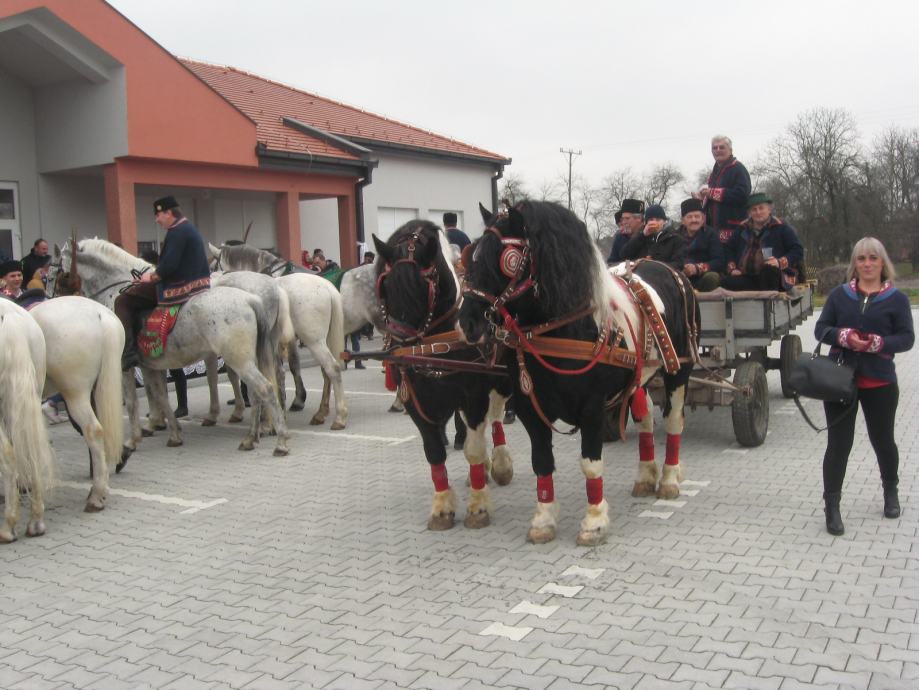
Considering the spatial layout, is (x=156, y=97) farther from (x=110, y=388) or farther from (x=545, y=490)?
(x=545, y=490)

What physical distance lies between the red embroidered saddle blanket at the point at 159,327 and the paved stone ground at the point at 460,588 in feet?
Result: 4.77

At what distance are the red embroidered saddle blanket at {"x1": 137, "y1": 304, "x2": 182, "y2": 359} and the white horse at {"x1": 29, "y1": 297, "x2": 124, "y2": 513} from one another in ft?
4.92

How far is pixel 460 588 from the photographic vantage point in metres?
4.53

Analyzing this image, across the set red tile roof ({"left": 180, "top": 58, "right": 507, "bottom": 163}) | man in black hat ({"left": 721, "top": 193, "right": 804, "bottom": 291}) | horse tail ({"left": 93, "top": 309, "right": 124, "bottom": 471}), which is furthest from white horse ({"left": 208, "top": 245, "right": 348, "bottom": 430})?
red tile roof ({"left": 180, "top": 58, "right": 507, "bottom": 163})

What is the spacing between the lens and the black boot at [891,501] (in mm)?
5371

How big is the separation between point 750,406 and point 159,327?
18.5 feet

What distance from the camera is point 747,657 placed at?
3.55 meters

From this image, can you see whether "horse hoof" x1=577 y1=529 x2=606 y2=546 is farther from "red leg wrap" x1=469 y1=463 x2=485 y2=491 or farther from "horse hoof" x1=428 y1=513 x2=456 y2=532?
"horse hoof" x1=428 y1=513 x2=456 y2=532

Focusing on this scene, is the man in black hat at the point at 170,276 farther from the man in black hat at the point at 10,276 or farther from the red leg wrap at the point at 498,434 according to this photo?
the red leg wrap at the point at 498,434

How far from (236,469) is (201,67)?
16.9 m

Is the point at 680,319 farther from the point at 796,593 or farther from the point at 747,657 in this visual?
the point at 747,657

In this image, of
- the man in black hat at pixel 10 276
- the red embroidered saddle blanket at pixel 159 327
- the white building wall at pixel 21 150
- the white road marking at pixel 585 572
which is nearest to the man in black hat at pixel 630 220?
the white road marking at pixel 585 572

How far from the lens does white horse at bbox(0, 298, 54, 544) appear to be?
5.51 meters

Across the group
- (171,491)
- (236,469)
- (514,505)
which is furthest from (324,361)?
(514,505)
